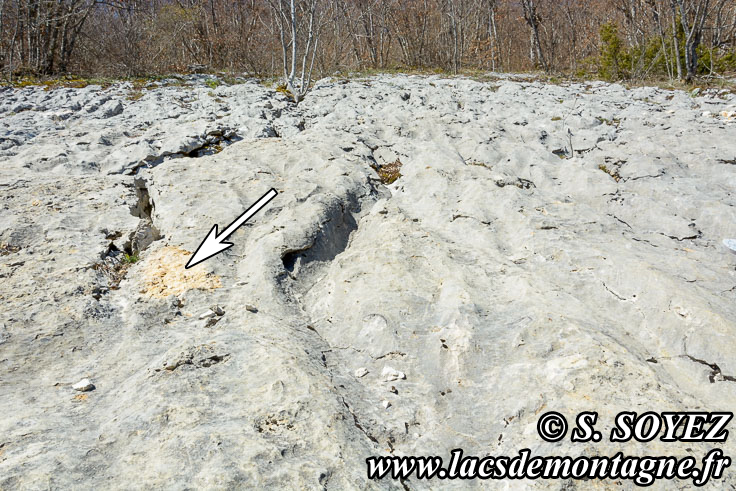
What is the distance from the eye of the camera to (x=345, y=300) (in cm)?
264

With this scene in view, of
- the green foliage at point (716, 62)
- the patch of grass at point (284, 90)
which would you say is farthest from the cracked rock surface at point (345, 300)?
the green foliage at point (716, 62)

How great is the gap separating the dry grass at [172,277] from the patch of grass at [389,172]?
2089 mm

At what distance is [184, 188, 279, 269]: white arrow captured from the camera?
9.72 ft

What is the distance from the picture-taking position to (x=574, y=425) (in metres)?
1.70

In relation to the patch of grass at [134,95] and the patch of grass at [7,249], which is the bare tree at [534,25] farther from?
the patch of grass at [7,249]

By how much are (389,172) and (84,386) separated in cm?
329

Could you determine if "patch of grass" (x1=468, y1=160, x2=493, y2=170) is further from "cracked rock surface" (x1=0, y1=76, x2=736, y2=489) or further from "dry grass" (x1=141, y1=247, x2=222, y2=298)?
"dry grass" (x1=141, y1=247, x2=222, y2=298)

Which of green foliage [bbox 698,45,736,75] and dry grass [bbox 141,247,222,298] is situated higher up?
green foliage [bbox 698,45,736,75]

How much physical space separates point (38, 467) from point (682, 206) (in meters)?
4.31

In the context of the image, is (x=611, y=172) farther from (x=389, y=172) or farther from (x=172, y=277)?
(x=172, y=277)

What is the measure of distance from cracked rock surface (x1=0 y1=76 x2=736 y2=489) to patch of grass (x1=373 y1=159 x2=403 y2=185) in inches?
2.7

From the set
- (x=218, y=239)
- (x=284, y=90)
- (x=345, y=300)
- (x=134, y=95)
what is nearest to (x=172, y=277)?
(x=218, y=239)

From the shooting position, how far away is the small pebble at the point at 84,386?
196 cm

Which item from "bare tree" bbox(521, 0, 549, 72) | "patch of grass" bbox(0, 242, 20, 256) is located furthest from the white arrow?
"bare tree" bbox(521, 0, 549, 72)
